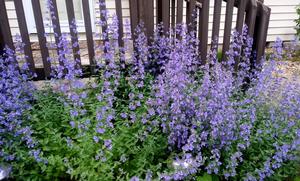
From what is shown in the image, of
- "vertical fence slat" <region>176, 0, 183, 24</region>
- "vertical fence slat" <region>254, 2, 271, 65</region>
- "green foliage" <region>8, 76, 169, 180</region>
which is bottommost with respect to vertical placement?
"green foliage" <region>8, 76, 169, 180</region>

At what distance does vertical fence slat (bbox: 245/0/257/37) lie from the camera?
10.9 ft

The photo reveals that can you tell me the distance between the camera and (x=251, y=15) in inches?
132

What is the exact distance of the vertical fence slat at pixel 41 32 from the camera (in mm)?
3038

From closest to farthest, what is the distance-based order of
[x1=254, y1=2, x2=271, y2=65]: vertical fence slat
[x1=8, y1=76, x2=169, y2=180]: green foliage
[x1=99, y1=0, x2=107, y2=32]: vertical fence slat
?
1. [x1=8, y1=76, x2=169, y2=180]: green foliage
2. [x1=99, y1=0, x2=107, y2=32]: vertical fence slat
3. [x1=254, y1=2, x2=271, y2=65]: vertical fence slat

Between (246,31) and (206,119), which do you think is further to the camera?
(246,31)

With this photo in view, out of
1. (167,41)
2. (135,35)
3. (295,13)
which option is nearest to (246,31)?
(167,41)

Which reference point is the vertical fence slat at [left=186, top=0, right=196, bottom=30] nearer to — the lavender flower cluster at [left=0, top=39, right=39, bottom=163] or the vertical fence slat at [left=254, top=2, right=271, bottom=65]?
the vertical fence slat at [left=254, top=2, right=271, bottom=65]

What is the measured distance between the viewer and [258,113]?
109 inches

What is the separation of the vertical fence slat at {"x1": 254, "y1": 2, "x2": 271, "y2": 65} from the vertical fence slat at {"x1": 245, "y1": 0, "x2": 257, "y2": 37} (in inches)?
4.4

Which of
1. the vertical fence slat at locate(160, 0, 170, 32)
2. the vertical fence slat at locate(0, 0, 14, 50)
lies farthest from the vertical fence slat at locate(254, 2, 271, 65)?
the vertical fence slat at locate(0, 0, 14, 50)

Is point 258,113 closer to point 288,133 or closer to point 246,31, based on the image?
point 288,133

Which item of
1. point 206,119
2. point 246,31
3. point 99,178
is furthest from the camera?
point 246,31

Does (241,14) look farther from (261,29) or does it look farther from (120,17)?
(120,17)

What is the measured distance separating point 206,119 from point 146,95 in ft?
2.62
